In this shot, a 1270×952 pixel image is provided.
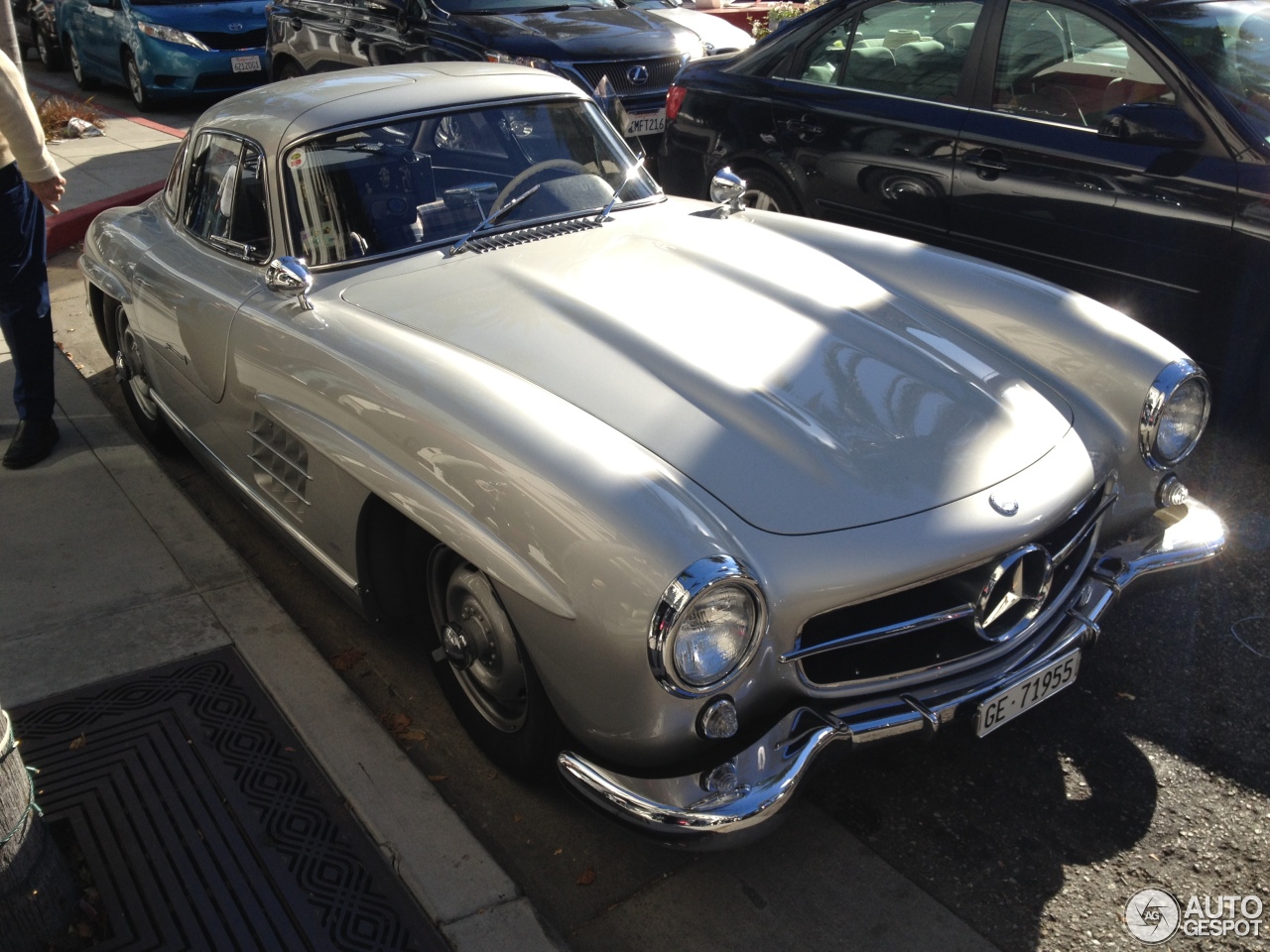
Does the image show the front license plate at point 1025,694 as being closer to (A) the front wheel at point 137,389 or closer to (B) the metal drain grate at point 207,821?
(B) the metal drain grate at point 207,821

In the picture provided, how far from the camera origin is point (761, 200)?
19.5 feet

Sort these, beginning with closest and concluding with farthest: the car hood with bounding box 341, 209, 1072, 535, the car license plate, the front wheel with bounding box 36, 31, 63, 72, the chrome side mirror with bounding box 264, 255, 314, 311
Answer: the car hood with bounding box 341, 209, 1072, 535 → the chrome side mirror with bounding box 264, 255, 314, 311 → the car license plate → the front wheel with bounding box 36, 31, 63, 72

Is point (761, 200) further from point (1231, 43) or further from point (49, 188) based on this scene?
point (49, 188)

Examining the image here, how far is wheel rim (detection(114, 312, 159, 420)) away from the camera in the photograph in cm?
479

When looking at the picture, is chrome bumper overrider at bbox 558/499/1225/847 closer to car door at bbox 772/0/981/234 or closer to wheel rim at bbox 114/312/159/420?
car door at bbox 772/0/981/234

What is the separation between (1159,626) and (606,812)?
81.1 inches

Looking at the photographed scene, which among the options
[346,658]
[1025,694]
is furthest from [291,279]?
[1025,694]

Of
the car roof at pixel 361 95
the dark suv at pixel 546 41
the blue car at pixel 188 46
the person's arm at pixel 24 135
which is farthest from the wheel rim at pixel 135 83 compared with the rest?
the car roof at pixel 361 95

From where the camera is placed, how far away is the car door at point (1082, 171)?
4336 millimetres

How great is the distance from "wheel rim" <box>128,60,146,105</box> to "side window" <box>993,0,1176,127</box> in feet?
32.6

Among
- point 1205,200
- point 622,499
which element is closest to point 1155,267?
point 1205,200

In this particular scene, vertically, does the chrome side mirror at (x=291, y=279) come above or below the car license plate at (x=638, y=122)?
above

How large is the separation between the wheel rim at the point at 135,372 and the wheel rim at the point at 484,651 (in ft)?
7.70

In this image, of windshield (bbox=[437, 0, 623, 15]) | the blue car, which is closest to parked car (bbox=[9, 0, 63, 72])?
the blue car
